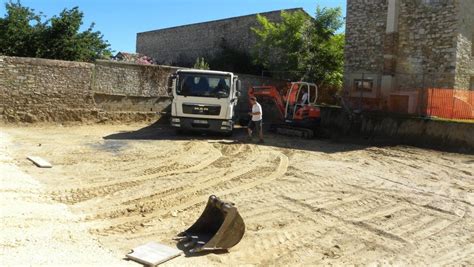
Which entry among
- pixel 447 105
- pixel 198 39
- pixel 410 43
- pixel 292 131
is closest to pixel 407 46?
pixel 410 43

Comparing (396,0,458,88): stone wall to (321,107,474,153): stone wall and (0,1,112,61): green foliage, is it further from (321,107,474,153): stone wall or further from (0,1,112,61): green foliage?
(0,1,112,61): green foliage

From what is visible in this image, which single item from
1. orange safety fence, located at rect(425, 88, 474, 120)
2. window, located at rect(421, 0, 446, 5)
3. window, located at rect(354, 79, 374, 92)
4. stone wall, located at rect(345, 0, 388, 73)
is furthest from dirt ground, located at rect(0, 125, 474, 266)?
stone wall, located at rect(345, 0, 388, 73)

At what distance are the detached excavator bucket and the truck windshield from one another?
30.6 ft

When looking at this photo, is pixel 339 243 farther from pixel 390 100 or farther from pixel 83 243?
pixel 390 100

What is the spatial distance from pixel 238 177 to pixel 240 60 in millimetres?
18633

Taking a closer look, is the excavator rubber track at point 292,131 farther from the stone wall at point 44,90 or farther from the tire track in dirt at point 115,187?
the stone wall at point 44,90

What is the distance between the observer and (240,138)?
15.6 m

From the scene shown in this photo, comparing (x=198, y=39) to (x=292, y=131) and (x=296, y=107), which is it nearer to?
(x=296, y=107)

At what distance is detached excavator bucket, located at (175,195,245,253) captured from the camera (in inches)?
211

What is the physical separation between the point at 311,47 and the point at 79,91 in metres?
11.0

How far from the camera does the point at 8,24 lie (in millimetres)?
18844

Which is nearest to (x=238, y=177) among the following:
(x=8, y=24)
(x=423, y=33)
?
(x=423, y=33)

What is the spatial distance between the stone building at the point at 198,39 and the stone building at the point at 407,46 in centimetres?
537

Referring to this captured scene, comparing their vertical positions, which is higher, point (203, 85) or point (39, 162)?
point (203, 85)
